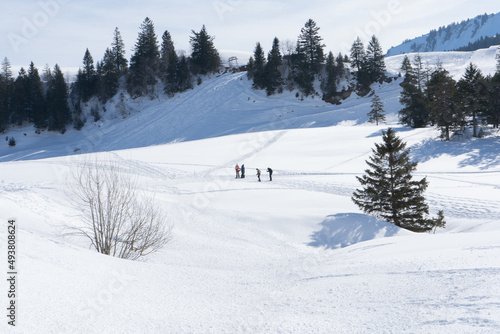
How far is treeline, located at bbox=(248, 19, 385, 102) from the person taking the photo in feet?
204

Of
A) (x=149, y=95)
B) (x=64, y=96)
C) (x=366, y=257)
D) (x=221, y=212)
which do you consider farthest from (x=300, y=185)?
(x=64, y=96)

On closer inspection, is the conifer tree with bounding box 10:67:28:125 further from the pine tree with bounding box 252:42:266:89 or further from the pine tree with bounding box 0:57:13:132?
the pine tree with bounding box 252:42:266:89

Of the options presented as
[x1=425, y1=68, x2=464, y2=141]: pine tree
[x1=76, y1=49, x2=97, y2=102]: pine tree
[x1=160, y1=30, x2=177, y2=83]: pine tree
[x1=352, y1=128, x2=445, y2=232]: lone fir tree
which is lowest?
[x1=352, y1=128, x2=445, y2=232]: lone fir tree

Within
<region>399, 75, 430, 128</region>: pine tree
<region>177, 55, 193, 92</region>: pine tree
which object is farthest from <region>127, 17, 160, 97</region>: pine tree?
<region>399, 75, 430, 128</region>: pine tree

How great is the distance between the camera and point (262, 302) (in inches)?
240

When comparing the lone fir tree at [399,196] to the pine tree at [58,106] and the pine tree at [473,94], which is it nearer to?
the pine tree at [473,94]

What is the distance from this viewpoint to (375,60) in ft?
220

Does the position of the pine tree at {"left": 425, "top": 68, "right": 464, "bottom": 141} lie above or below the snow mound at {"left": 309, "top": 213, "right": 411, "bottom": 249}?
above

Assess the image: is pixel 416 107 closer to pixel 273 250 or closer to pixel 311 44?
pixel 311 44

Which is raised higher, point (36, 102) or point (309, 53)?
point (309, 53)

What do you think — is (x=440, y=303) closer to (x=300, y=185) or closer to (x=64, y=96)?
(x=300, y=185)

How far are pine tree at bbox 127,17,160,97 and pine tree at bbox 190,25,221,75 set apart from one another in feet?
29.8

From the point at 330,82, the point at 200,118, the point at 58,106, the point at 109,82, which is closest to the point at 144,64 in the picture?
the point at 109,82

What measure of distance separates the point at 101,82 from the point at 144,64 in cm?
1033
